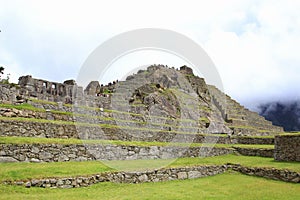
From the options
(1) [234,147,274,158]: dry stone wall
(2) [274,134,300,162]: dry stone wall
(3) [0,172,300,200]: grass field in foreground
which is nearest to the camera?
(3) [0,172,300,200]: grass field in foreground

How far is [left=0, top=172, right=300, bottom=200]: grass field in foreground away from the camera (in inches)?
343

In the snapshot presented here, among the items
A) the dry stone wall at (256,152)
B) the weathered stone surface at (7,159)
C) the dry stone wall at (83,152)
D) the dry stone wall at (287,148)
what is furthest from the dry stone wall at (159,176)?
the dry stone wall at (256,152)

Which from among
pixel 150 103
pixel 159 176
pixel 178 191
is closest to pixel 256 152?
pixel 159 176

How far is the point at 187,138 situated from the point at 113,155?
28.3 feet

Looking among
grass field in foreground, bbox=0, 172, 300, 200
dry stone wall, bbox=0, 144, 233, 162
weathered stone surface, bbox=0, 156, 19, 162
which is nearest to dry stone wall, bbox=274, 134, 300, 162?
grass field in foreground, bbox=0, 172, 300, 200

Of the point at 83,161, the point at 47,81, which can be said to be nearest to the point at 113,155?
the point at 83,161

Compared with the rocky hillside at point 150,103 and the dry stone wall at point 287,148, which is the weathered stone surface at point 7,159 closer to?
the rocky hillside at point 150,103

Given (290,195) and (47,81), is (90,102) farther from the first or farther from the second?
(290,195)

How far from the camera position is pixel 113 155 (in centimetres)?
1478

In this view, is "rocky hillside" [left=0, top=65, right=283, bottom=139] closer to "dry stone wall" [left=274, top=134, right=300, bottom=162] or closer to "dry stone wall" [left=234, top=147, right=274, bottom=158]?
"dry stone wall" [left=234, top=147, right=274, bottom=158]

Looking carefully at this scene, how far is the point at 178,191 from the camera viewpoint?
10570mm

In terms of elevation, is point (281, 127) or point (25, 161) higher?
point (281, 127)

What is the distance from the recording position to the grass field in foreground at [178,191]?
8.71m

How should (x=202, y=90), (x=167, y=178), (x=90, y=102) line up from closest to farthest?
(x=167, y=178), (x=90, y=102), (x=202, y=90)
